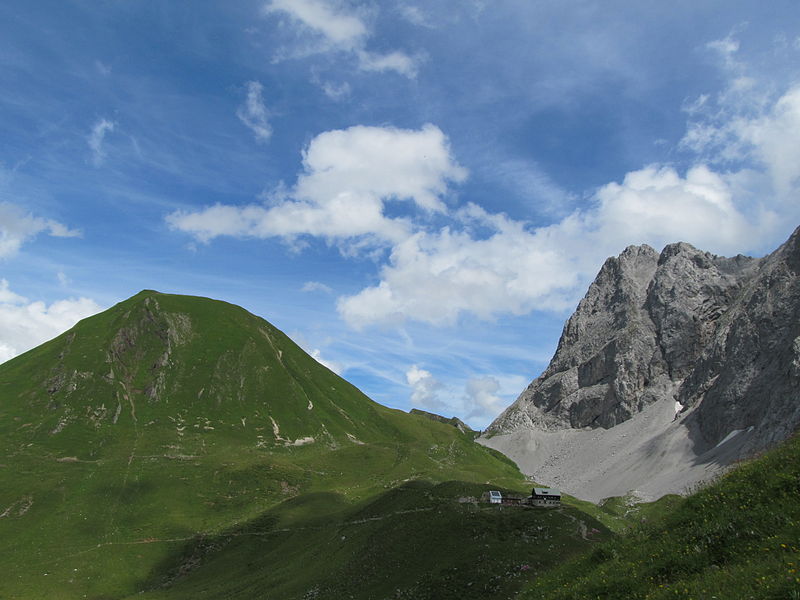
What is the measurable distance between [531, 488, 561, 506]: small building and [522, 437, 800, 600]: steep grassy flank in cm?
3829

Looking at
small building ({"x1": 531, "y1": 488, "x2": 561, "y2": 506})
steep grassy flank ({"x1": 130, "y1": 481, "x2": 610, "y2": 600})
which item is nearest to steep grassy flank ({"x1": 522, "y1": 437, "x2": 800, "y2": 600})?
steep grassy flank ({"x1": 130, "y1": 481, "x2": 610, "y2": 600})

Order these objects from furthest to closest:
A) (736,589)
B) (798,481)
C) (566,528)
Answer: (566,528), (798,481), (736,589)

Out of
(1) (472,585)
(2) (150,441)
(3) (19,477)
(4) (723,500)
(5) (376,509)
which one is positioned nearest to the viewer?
(4) (723,500)

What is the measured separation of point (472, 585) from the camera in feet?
145

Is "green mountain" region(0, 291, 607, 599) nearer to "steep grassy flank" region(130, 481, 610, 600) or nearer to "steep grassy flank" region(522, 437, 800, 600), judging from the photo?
"steep grassy flank" region(130, 481, 610, 600)

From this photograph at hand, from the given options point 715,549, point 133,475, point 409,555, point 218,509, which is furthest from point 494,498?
point 133,475

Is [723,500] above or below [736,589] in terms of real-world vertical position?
above

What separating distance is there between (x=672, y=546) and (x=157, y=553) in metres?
115

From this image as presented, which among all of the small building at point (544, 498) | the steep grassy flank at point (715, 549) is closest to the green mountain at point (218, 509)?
the small building at point (544, 498)

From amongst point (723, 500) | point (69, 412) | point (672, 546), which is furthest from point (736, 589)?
point (69, 412)

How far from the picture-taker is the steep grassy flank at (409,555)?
46.3 meters

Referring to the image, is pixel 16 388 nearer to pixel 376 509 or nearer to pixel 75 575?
pixel 75 575

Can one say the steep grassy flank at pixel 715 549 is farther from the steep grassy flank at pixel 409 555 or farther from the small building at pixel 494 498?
the small building at pixel 494 498

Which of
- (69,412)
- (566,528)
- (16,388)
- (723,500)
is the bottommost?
(566,528)
